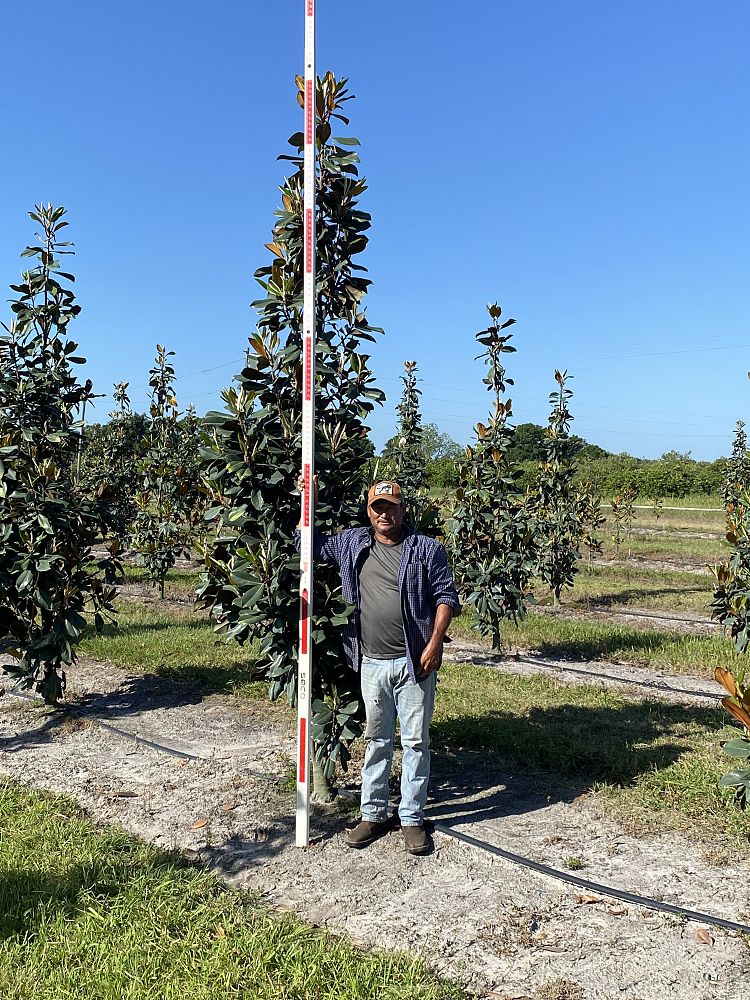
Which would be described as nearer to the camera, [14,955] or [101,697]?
[14,955]

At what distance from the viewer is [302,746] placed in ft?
13.6

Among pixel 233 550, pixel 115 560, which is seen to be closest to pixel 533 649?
pixel 115 560

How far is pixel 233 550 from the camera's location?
16.1 ft

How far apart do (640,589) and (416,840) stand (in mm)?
11995

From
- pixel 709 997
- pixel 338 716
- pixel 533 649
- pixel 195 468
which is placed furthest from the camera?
pixel 195 468

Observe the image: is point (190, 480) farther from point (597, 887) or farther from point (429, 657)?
point (597, 887)

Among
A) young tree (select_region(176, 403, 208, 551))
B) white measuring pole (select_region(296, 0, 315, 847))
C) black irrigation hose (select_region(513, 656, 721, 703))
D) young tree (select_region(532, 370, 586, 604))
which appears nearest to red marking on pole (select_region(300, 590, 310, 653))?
white measuring pole (select_region(296, 0, 315, 847))

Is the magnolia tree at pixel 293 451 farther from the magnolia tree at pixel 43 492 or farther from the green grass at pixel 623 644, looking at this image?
the green grass at pixel 623 644

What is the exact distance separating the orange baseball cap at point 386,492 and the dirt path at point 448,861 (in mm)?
1956

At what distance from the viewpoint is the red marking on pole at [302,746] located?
4.13 m

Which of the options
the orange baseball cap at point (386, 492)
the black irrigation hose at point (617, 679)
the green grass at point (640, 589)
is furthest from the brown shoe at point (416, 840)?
the green grass at point (640, 589)

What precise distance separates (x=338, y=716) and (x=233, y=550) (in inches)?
47.8

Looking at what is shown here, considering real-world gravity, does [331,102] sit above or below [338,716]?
above

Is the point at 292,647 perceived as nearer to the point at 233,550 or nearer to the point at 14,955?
the point at 233,550
